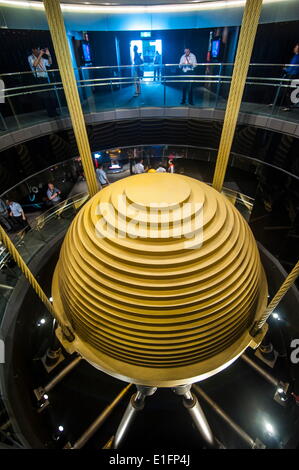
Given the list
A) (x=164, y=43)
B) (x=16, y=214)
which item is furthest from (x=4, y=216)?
(x=164, y=43)

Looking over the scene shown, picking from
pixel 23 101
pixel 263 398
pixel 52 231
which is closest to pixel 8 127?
pixel 23 101

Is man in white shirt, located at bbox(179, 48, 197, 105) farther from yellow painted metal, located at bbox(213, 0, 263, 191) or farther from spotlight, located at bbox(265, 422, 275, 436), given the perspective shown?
spotlight, located at bbox(265, 422, 275, 436)

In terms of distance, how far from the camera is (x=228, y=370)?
5309mm

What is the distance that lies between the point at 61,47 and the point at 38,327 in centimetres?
483

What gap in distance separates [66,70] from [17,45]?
26.5ft

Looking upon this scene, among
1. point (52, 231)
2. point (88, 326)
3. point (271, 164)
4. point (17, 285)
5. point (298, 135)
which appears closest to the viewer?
point (88, 326)

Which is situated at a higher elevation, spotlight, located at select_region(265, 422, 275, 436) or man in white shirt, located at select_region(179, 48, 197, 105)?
man in white shirt, located at select_region(179, 48, 197, 105)

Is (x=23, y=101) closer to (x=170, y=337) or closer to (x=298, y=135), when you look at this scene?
(x=298, y=135)

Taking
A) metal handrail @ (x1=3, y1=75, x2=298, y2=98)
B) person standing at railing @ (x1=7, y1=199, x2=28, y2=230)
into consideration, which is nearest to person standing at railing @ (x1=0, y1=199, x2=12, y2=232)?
person standing at railing @ (x1=7, y1=199, x2=28, y2=230)

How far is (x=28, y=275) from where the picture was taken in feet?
4.91

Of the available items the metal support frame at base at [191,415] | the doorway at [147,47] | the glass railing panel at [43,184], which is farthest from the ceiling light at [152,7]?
the metal support frame at base at [191,415]

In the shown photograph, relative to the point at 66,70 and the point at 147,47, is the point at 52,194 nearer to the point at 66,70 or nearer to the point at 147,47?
the point at 66,70

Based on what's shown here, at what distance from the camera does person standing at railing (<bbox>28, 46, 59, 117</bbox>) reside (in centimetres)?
625

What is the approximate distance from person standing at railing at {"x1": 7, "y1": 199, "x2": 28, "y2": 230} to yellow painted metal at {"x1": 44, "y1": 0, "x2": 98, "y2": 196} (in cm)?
447
